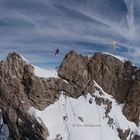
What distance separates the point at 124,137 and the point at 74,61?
14873mm

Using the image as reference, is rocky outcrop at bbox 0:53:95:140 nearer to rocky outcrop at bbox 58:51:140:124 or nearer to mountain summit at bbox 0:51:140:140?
mountain summit at bbox 0:51:140:140

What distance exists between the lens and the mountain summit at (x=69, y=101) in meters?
62.6

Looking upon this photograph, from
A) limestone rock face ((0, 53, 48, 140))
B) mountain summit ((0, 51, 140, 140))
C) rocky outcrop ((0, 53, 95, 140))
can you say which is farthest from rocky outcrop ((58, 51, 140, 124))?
limestone rock face ((0, 53, 48, 140))

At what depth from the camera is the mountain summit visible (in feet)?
205

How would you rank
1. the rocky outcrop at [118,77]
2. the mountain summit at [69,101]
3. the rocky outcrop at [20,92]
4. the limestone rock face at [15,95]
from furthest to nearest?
the rocky outcrop at [118,77] < the rocky outcrop at [20,92] < the limestone rock face at [15,95] < the mountain summit at [69,101]

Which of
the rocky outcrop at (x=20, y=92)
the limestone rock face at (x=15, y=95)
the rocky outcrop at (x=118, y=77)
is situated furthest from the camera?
the rocky outcrop at (x=118, y=77)

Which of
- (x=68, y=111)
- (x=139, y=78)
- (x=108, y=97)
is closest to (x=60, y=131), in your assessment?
(x=68, y=111)

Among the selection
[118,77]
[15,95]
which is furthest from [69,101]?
[118,77]

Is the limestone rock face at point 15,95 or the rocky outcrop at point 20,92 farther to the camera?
the rocky outcrop at point 20,92

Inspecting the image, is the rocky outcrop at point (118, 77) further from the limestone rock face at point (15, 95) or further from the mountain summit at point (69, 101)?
the limestone rock face at point (15, 95)

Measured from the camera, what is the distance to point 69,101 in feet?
219

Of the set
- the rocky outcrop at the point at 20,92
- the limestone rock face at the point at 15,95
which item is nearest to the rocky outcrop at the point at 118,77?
the rocky outcrop at the point at 20,92

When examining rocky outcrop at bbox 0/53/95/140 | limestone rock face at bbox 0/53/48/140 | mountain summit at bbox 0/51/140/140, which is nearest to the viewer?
mountain summit at bbox 0/51/140/140

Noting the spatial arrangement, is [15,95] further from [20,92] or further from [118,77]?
[118,77]
